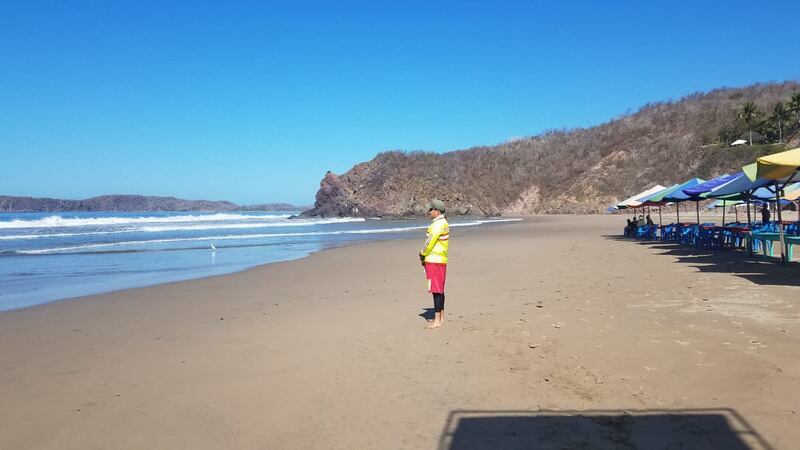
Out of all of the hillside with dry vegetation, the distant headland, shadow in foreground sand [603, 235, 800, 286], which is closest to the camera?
shadow in foreground sand [603, 235, 800, 286]

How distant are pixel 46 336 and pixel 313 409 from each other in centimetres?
474

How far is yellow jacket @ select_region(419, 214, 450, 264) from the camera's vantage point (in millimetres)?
6527

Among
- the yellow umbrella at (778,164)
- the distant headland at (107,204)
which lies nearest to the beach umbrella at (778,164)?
the yellow umbrella at (778,164)

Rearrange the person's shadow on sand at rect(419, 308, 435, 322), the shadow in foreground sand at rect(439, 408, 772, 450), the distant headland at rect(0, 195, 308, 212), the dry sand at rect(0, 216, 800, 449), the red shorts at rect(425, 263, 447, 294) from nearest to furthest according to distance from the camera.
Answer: the shadow in foreground sand at rect(439, 408, 772, 450) → the dry sand at rect(0, 216, 800, 449) → the red shorts at rect(425, 263, 447, 294) → the person's shadow on sand at rect(419, 308, 435, 322) → the distant headland at rect(0, 195, 308, 212)

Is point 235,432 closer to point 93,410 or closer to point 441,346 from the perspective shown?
point 93,410

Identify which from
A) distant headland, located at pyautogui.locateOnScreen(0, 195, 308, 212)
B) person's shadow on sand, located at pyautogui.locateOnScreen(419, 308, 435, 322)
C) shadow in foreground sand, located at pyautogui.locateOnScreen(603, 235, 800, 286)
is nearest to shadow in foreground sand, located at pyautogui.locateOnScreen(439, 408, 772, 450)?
person's shadow on sand, located at pyautogui.locateOnScreen(419, 308, 435, 322)

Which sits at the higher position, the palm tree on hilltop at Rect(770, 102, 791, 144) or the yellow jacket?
the palm tree on hilltop at Rect(770, 102, 791, 144)

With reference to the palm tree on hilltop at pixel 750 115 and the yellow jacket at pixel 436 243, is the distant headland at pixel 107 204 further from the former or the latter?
the yellow jacket at pixel 436 243

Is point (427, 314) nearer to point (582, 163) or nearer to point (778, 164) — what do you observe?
point (778, 164)

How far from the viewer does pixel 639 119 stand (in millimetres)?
72188

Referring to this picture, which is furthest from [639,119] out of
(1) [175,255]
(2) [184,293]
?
(2) [184,293]

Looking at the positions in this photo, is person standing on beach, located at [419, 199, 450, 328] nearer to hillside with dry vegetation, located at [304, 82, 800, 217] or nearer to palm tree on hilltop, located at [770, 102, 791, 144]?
hillside with dry vegetation, located at [304, 82, 800, 217]

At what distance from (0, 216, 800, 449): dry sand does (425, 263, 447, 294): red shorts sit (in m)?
0.49

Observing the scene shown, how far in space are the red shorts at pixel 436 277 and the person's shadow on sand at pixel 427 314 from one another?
0.58 meters
